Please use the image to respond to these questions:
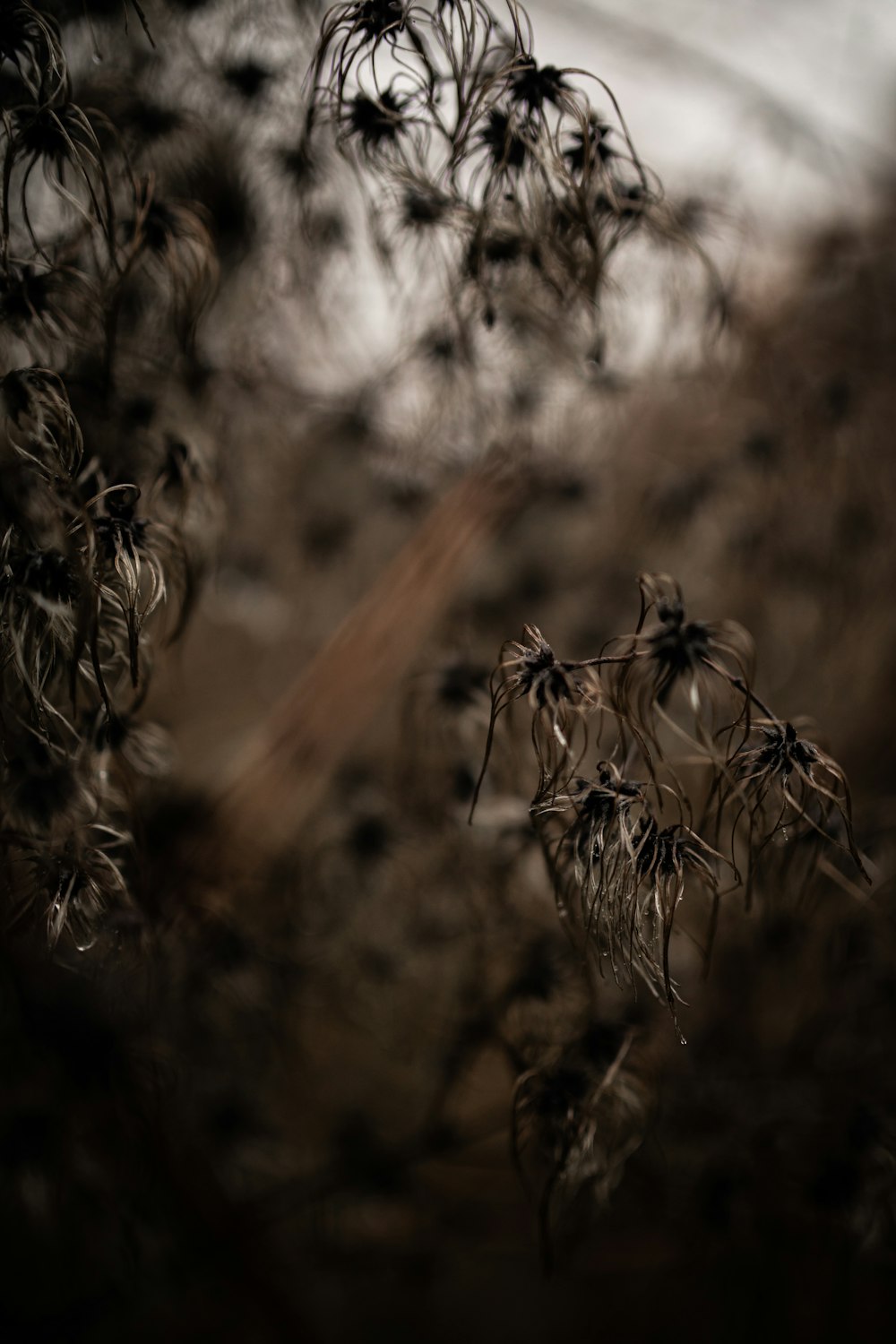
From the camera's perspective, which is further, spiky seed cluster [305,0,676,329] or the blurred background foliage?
the blurred background foliage

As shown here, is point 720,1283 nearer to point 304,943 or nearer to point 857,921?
point 857,921

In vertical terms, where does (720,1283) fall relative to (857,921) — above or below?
below

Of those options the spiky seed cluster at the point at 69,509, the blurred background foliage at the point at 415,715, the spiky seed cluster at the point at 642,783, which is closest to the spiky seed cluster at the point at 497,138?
the blurred background foliage at the point at 415,715

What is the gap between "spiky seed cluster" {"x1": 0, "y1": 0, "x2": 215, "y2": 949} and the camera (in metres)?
0.55

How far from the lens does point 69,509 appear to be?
0.50 metres

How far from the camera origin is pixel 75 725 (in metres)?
0.60

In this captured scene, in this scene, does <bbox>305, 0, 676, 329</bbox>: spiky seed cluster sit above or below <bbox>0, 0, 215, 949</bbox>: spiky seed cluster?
above

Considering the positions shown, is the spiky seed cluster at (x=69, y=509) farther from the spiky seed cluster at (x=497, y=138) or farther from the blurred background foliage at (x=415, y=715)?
the spiky seed cluster at (x=497, y=138)

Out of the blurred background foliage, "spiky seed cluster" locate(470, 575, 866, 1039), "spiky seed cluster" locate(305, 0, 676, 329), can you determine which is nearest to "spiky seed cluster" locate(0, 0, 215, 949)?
the blurred background foliage

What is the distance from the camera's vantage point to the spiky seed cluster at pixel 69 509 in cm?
55

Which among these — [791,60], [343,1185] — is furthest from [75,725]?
[791,60]

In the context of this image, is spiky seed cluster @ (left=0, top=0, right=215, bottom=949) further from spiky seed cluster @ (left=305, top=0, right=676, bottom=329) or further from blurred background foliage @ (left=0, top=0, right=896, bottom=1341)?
spiky seed cluster @ (left=305, top=0, right=676, bottom=329)

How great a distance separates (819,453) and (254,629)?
114cm

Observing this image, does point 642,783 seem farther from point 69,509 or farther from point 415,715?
point 415,715
